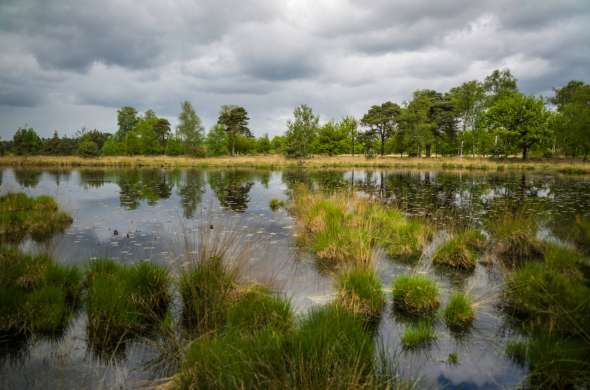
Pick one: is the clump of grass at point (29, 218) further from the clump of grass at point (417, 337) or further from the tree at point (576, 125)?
the tree at point (576, 125)

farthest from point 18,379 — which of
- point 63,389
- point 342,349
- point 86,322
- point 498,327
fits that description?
point 498,327

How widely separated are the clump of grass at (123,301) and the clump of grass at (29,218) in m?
7.14

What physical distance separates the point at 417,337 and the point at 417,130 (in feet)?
217

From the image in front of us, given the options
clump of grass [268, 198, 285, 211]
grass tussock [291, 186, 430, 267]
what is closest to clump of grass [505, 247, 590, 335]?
grass tussock [291, 186, 430, 267]

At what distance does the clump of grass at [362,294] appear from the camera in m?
6.09

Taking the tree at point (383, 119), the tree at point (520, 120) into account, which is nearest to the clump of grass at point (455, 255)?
the tree at point (520, 120)

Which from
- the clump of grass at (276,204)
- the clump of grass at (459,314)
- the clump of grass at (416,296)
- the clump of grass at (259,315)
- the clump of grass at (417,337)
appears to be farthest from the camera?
the clump of grass at (276,204)

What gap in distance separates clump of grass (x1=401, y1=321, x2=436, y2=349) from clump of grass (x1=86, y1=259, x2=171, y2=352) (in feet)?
12.1

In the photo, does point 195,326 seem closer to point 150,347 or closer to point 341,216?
point 150,347

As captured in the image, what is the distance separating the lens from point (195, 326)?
5.52 m

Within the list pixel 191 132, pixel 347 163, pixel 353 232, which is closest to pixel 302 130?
pixel 347 163

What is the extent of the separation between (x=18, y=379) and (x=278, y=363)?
11.0ft

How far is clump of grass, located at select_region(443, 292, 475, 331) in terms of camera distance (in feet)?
19.1

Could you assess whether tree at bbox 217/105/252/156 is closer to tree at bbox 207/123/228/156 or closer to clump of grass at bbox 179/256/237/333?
tree at bbox 207/123/228/156
